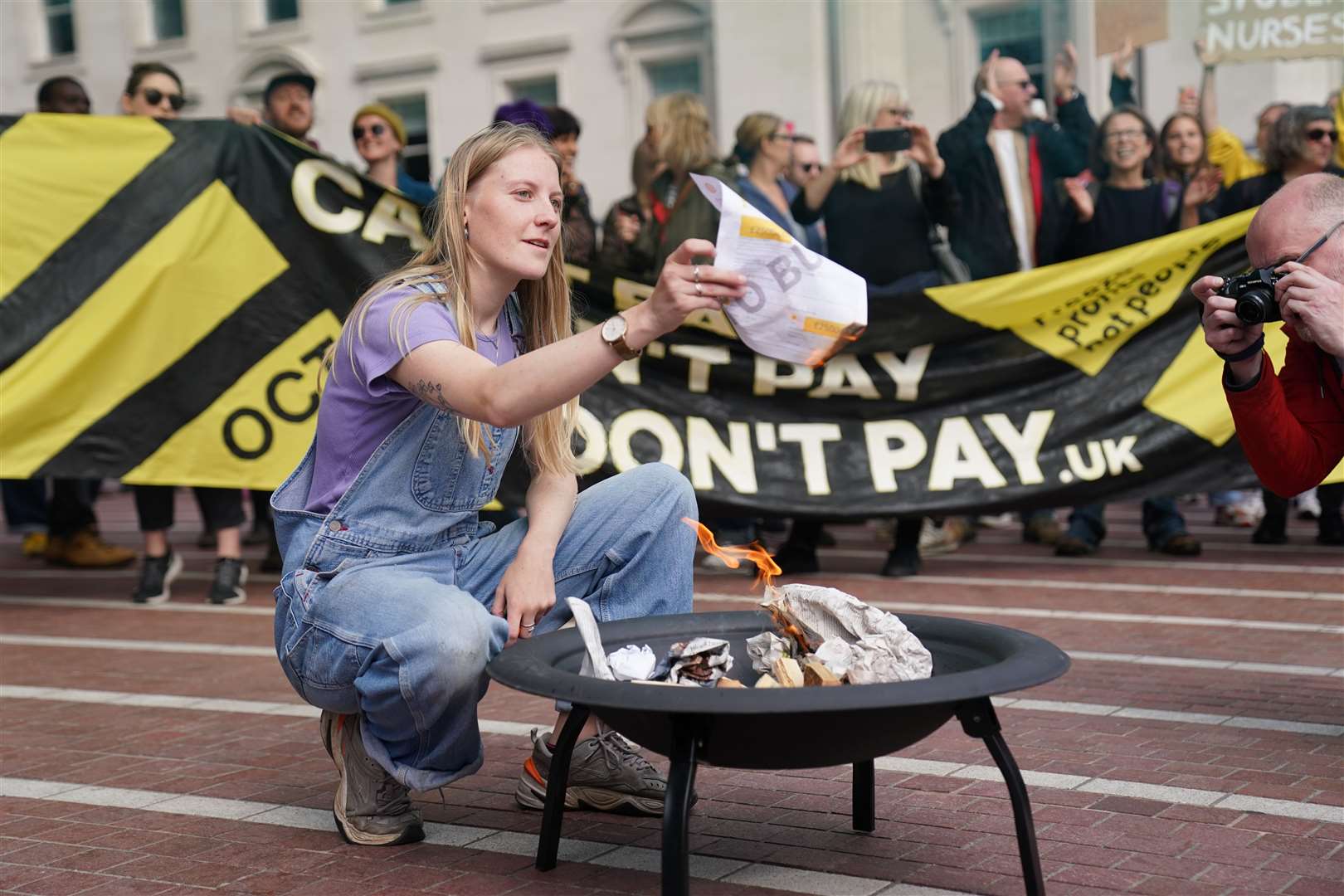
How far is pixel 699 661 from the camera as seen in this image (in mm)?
3387

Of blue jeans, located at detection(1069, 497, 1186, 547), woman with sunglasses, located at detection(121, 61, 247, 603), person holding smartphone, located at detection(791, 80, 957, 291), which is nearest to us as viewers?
woman with sunglasses, located at detection(121, 61, 247, 603)

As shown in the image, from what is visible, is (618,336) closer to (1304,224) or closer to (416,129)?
(1304,224)

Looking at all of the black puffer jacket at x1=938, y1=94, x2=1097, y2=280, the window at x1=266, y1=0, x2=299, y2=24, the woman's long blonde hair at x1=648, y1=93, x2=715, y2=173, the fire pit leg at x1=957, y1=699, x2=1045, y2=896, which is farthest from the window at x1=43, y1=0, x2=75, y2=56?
the fire pit leg at x1=957, y1=699, x2=1045, y2=896

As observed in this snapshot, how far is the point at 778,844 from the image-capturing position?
369 cm

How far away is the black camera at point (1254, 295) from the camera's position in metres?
3.65

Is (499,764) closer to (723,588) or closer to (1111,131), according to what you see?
(723,588)

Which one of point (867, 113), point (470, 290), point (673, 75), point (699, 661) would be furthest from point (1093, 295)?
point (673, 75)

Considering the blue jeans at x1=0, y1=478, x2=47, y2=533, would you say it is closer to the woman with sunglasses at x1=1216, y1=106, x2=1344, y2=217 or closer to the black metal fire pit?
the woman with sunglasses at x1=1216, y1=106, x2=1344, y2=217

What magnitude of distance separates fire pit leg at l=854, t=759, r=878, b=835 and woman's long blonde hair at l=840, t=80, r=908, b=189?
5.00 metres

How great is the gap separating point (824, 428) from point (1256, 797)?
422cm

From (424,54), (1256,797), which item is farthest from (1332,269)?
(424,54)

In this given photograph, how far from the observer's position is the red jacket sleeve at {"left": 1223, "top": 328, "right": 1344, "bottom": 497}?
3.92 meters

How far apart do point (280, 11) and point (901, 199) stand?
22.1m

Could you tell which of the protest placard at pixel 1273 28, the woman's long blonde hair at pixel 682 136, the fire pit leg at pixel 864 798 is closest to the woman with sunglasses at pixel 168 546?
the woman's long blonde hair at pixel 682 136
